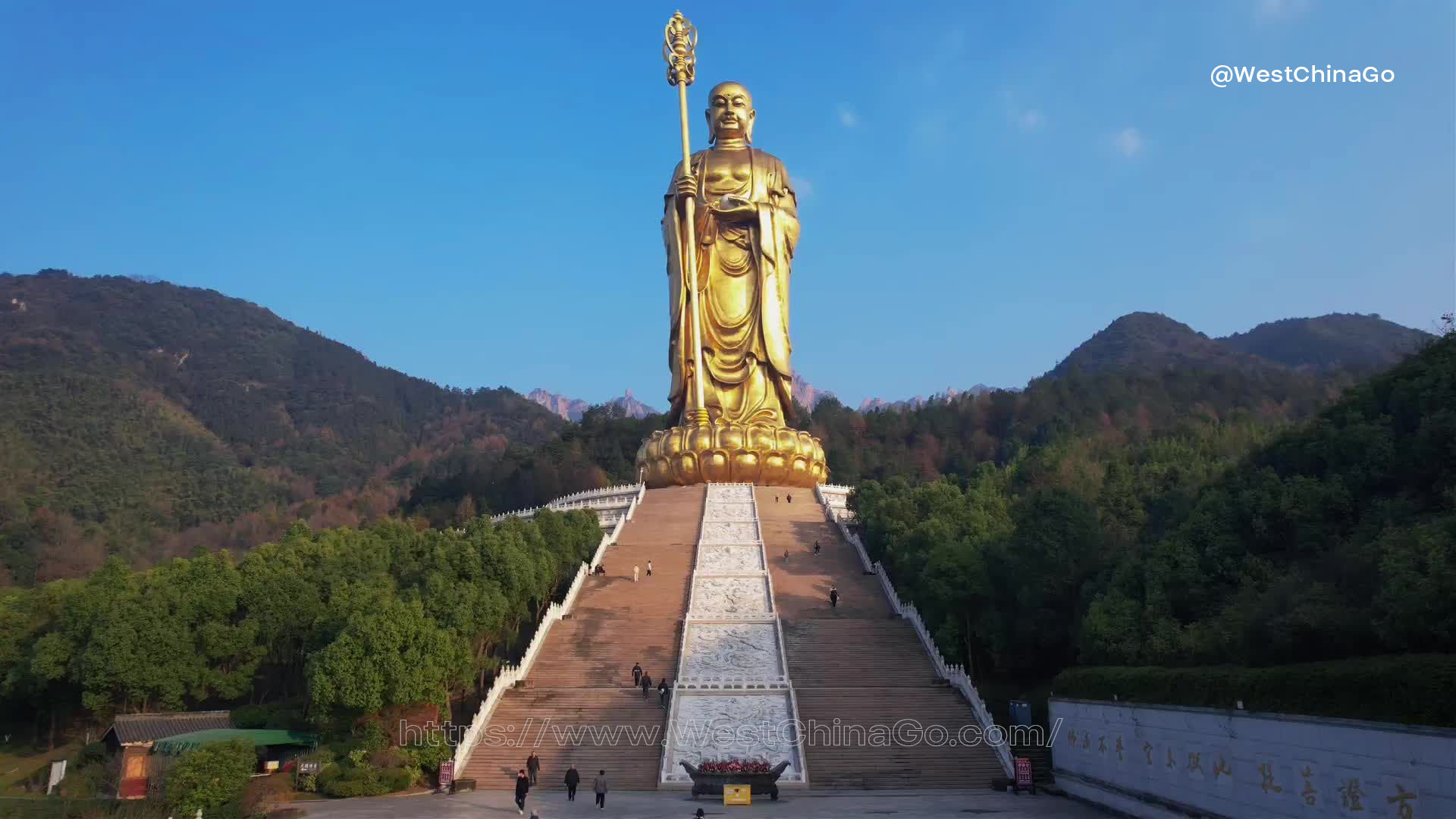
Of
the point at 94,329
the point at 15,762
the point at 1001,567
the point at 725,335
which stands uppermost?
the point at 94,329

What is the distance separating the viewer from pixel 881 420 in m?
47.6

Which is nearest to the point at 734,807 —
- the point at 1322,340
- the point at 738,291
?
the point at 738,291

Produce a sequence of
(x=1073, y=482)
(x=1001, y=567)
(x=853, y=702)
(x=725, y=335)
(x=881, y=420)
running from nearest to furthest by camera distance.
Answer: (x=853, y=702) → (x=1001, y=567) → (x=1073, y=482) → (x=725, y=335) → (x=881, y=420)

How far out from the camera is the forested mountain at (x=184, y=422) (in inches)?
1767

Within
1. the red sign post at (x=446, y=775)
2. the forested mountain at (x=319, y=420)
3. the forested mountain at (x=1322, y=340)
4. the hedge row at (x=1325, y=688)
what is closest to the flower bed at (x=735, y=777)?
the red sign post at (x=446, y=775)

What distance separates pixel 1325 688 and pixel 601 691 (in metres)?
8.67

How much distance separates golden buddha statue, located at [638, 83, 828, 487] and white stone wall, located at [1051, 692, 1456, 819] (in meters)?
14.9

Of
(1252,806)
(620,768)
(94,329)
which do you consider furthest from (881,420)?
(94,329)

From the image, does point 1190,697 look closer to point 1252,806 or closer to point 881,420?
point 1252,806

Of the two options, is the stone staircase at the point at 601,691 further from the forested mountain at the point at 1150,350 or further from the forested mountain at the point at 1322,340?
the forested mountain at the point at 1322,340

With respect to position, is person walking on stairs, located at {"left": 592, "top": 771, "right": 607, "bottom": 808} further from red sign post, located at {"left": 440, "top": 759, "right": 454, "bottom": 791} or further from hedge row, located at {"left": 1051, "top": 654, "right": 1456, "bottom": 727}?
hedge row, located at {"left": 1051, "top": 654, "right": 1456, "bottom": 727}

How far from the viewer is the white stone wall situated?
6.36 m

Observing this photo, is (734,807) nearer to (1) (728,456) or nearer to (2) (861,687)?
(2) (861,687)

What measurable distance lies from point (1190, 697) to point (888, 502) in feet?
37.1
